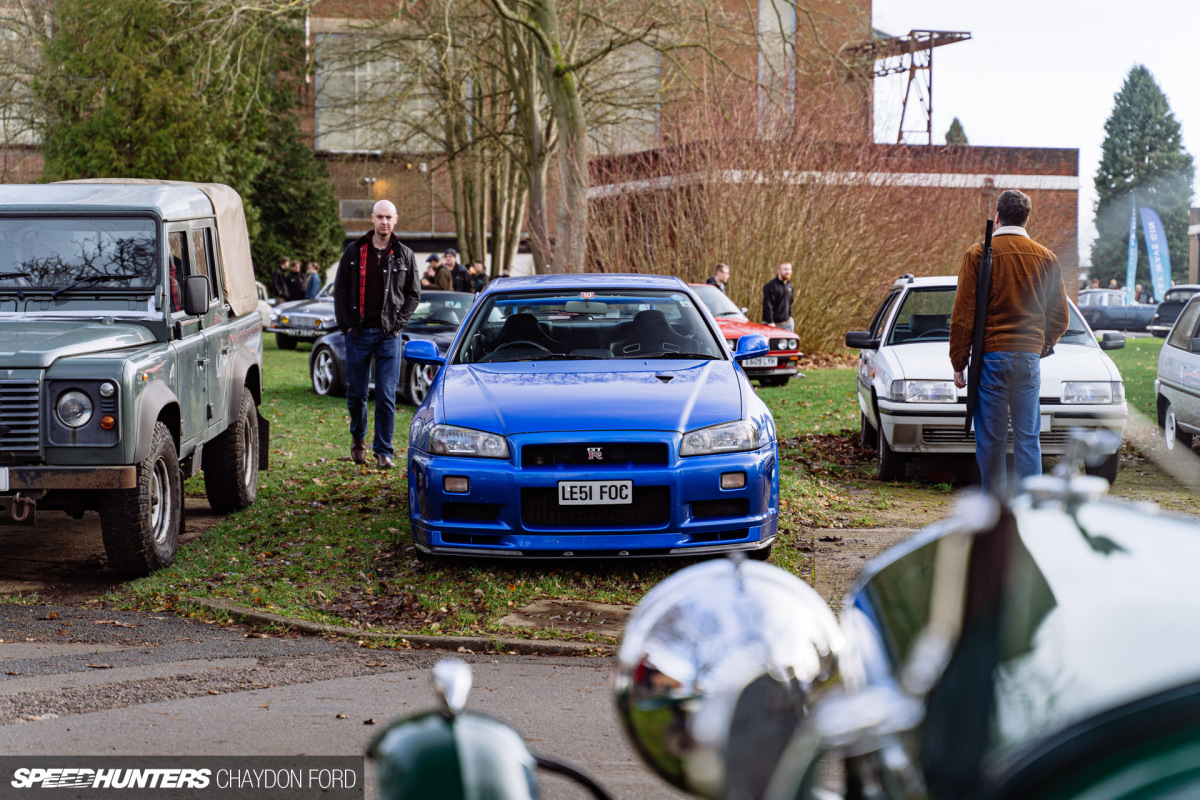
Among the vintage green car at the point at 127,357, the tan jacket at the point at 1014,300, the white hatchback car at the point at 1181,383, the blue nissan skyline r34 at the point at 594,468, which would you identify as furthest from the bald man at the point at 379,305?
the white hatchback car at the point at 1181,383

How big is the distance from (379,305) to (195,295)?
100 inches

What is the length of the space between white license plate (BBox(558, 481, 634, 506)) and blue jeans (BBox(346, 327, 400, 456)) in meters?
4.02

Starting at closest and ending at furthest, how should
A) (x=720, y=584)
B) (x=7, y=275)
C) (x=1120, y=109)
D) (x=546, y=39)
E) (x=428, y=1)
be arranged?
(x=720, y=584), (x=7, y=275), (x=546, y=39), (x=428, y=1), (x=1120, y=109)

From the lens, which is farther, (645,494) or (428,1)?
(428,1)

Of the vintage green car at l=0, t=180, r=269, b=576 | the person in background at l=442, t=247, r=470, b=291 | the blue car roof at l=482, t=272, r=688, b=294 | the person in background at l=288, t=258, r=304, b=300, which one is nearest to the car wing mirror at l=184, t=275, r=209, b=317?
the vintage green car at l=0, t=180, r=269, b=576

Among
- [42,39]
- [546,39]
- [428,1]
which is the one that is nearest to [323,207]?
[42,39]

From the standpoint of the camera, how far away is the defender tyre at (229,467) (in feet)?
28.7

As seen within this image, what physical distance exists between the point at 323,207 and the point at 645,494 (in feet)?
142

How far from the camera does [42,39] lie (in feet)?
109

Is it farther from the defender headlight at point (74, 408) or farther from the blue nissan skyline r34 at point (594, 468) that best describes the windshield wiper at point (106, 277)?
the blue nissan skyline r34 at point (594, 468)

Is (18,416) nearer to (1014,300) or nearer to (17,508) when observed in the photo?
(17,508)

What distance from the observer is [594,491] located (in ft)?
20.8

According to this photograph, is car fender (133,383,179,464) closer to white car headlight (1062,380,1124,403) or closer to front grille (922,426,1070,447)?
front grille (922,426,1070,447)

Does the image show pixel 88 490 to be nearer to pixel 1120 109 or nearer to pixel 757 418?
pixel 757 418
